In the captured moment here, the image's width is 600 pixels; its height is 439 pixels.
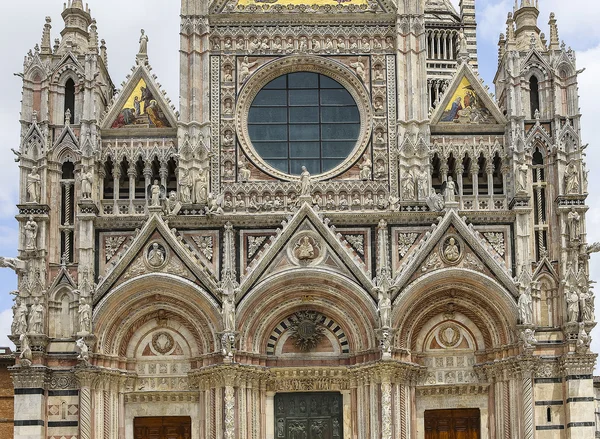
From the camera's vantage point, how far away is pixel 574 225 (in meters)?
25.8

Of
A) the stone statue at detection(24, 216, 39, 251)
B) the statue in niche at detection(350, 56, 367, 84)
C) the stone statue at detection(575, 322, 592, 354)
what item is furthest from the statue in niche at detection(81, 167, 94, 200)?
the stone statue at detection(575, 322, 592, 354)

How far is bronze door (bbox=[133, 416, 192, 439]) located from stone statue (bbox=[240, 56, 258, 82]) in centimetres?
870

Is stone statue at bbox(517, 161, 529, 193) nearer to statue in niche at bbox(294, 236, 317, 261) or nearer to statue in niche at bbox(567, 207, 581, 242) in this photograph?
statue in niche at bbox(567, 207, 581, 242)

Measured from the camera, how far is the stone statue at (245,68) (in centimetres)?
2727

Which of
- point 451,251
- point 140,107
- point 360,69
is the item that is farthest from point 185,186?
point 451,251

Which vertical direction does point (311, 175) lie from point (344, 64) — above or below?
below

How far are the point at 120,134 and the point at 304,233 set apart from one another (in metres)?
5.33

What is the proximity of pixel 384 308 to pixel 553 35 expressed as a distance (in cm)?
870

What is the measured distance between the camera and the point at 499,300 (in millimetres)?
25422

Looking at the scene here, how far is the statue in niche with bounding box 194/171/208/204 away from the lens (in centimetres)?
2612

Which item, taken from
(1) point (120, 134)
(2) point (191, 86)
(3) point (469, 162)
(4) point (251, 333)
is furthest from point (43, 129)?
(3) point (469, 162)

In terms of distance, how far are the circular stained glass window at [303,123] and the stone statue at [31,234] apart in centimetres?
582

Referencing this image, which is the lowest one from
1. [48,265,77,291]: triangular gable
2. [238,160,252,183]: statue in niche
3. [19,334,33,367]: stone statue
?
[19,334,33,367]: stone statue

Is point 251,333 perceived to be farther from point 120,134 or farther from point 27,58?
point 27,58
